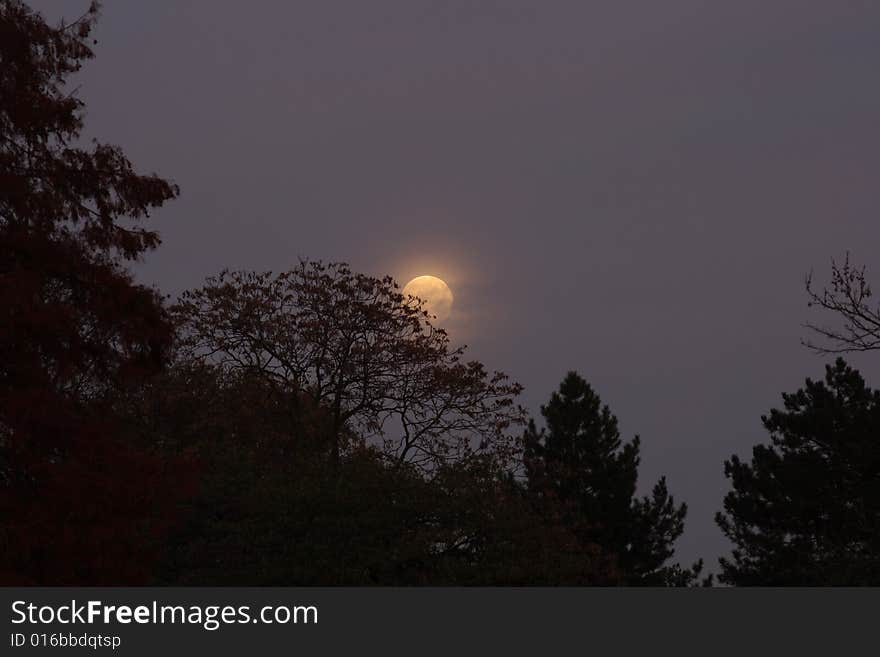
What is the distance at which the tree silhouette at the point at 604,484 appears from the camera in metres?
54.8

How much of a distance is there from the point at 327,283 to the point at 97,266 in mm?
22426

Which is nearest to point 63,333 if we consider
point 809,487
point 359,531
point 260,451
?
point 359,531

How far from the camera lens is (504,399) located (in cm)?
4091

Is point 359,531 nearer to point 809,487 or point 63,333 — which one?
point 63,333

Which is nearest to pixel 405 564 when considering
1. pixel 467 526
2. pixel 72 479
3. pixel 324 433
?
pixel 467 526

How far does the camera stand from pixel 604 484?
183ft

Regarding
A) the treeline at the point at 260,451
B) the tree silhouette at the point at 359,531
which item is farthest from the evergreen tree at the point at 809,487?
the tree silhouette at the point at 359,531

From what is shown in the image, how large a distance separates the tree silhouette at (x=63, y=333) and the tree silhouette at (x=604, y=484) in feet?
120

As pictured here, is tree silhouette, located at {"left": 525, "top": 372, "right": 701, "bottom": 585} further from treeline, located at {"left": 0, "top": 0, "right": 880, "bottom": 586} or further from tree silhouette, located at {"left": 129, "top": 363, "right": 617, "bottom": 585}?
→ tree silhouette, located at {"left": 129, "top": 363, "right": 617, "bottom": 585}

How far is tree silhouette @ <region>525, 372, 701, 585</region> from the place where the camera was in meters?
54.8

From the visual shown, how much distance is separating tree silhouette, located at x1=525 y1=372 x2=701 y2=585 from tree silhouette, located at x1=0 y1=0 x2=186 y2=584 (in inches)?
1438

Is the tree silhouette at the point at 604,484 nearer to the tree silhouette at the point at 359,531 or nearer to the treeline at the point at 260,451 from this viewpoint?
the treeline at the point at 260,451

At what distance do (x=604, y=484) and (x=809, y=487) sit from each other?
1129 cm

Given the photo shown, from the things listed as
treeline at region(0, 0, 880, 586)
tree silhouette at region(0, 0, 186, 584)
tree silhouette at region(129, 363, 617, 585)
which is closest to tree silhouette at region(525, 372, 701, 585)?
treeline at region(0, 0, 880, 586)
